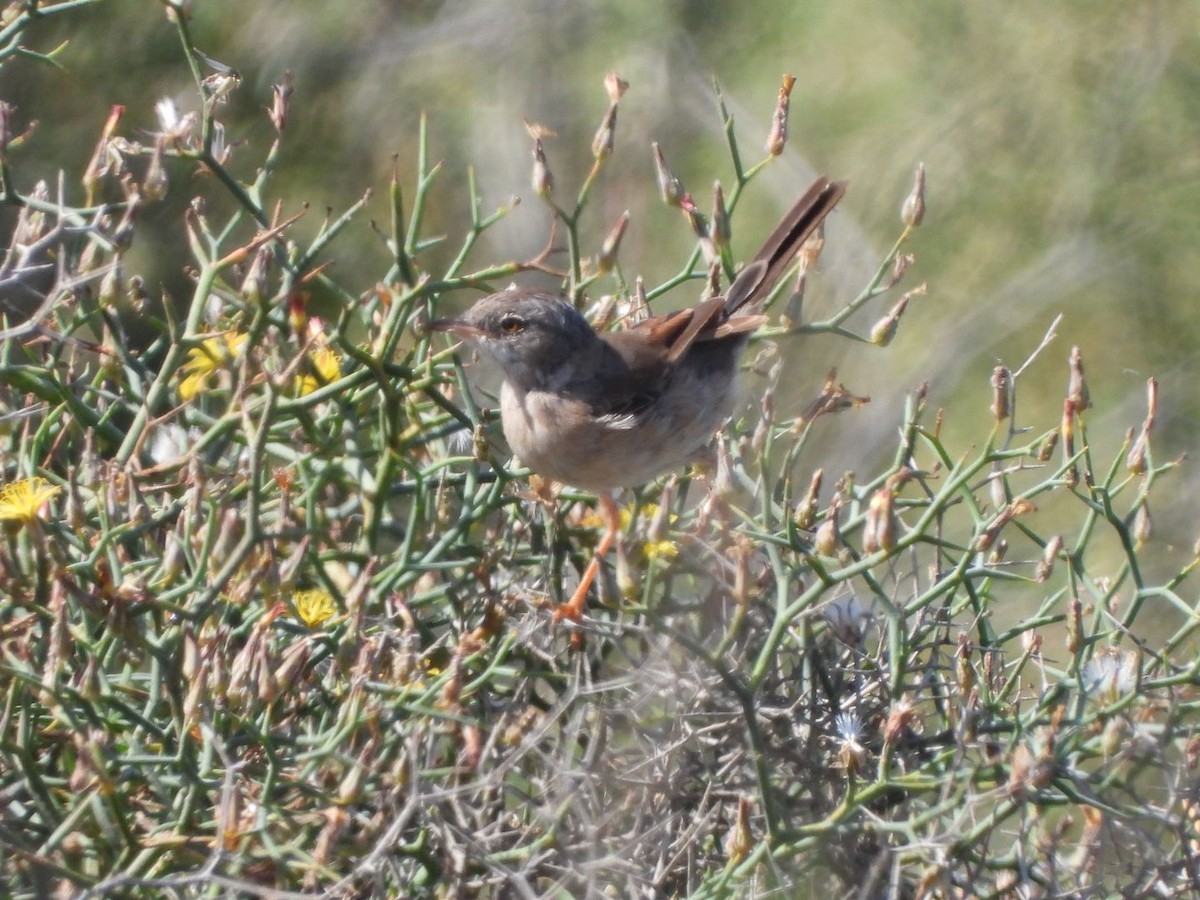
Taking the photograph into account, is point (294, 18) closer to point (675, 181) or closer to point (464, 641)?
point (675, 181)

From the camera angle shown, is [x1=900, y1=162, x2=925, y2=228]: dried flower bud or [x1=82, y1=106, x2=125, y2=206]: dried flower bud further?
[x1=900, y1=162, x2=925, y2=228]: dried flower bud

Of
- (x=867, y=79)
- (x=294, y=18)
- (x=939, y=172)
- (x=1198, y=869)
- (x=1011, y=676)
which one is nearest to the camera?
(x=1198, y=869)

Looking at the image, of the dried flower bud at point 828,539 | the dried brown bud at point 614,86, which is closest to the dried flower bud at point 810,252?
the dried brown bud at point 614,86

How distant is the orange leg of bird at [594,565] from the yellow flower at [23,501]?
23.3 inches

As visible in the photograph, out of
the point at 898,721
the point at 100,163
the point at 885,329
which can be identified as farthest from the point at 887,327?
the point at 100,163

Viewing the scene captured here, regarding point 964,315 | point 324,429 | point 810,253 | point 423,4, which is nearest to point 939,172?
point 964,315

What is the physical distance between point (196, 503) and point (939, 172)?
15.2 feet

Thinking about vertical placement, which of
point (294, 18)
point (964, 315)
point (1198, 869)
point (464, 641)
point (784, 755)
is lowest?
point (1198, 869)

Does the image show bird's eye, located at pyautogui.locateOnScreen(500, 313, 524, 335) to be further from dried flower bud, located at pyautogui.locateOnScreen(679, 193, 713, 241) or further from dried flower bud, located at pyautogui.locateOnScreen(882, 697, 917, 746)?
dried flower bud, located at pyautogui.locateOnScreen(882, 697, 917, 746)

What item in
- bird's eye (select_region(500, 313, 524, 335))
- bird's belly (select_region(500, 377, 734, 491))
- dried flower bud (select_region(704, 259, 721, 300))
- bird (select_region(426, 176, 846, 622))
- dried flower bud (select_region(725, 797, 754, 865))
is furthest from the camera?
bird's eye (select_region(500, 313, 524, 335))

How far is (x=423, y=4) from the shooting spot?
5828mm

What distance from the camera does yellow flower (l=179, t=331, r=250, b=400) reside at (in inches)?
75.6

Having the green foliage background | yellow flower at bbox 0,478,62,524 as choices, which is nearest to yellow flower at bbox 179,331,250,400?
the green foliage background

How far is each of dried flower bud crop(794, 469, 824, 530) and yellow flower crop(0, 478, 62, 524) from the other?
89 centimetres
